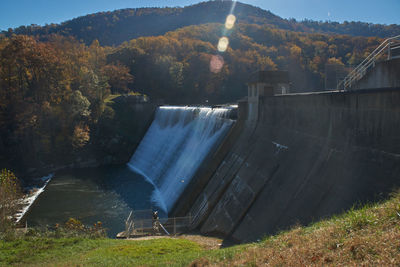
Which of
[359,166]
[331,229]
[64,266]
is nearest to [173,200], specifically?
[64,266]

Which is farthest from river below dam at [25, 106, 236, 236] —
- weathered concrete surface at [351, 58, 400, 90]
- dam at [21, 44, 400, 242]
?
weathered concrete surface at [351, 58, 400, 90]

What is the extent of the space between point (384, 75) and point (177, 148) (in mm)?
19534

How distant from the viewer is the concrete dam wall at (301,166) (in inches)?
346

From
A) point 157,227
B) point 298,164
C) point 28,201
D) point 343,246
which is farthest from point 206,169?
point 28,201

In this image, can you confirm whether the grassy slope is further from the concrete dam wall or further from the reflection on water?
the reflection on water

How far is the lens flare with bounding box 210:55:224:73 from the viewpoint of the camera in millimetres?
66637

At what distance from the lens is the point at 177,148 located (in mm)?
28078

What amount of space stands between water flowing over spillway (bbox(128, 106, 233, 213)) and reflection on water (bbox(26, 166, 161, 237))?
149cm

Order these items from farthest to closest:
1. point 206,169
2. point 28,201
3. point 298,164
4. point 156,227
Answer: point 28,201, point 206,169, point 156,227, point 298,164

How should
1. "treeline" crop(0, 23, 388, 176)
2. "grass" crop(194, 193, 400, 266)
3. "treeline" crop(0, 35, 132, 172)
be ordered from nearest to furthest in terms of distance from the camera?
"grass" crop(194, 193, 400, 266) < "treeline" crop(0, 35, 132, 172) < "treeline" crop(0, 23, 388, 176)

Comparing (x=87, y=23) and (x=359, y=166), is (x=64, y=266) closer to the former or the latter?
(x=359, y=166)

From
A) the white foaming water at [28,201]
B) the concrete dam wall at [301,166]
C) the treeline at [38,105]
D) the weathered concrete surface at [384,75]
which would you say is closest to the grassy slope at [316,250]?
the concrete dam wall at [301,166]

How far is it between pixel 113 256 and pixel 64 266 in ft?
5.42

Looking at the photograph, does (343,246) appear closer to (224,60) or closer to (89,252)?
(89,252)
